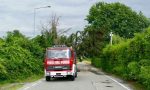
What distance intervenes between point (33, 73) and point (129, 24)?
54948mm

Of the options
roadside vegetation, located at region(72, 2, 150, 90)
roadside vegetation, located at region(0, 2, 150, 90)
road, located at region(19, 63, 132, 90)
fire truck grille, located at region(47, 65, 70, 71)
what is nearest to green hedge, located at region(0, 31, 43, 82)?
roadside vegetation, located at region(0, 2, 150, 90)

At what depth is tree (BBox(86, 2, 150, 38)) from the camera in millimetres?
92062

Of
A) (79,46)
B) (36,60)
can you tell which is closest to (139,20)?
(79,46)

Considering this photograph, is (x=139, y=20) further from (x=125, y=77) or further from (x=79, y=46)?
(x=125, y=77)

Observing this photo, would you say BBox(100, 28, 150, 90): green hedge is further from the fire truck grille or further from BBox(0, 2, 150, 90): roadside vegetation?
the fire truck grille

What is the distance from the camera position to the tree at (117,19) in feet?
302

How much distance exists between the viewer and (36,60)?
43.8 metres

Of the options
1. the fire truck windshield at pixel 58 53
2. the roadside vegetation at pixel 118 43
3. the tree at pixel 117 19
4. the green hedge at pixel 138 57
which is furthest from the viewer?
the tree at pixel 117 19

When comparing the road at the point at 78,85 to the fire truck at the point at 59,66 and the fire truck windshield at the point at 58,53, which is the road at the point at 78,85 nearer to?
the fire truck at the point at 59,66

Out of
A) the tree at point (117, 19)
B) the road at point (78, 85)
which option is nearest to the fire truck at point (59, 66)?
the road at point (78, 85)

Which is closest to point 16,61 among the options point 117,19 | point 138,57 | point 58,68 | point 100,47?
point 58,68

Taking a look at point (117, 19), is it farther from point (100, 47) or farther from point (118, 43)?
point (118, 43)

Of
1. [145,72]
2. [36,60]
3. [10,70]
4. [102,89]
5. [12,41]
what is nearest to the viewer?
[145,72]

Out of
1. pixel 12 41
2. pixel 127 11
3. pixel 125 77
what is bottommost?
pixel 125 77
